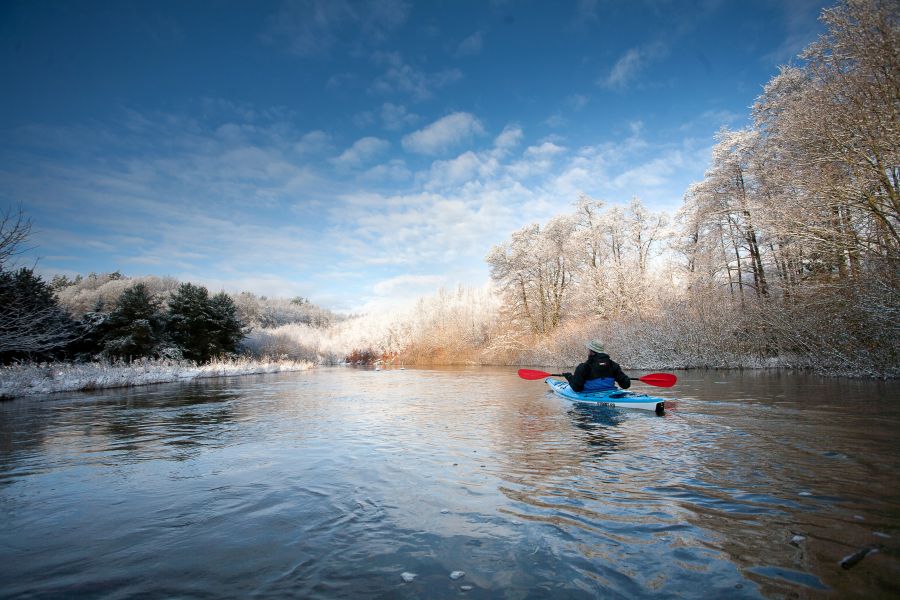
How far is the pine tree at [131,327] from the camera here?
3044cm

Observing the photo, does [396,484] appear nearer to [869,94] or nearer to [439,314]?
[869,94]

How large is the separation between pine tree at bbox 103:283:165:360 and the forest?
10cm

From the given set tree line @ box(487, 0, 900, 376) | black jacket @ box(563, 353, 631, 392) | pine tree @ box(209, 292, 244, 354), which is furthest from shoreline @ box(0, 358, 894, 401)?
pine tree @ box(209, 292, 244, 354)

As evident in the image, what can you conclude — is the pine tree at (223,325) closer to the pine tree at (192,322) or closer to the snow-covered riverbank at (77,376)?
the pine tree at (192,322)

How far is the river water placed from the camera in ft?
9.32

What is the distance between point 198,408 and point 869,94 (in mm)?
19848

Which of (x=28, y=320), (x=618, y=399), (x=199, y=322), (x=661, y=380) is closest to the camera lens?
(x=618, y=399)

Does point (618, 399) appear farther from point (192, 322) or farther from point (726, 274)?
point (192, 322)

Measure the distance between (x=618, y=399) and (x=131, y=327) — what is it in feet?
108

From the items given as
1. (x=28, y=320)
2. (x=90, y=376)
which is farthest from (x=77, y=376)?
(x=28, y=320)

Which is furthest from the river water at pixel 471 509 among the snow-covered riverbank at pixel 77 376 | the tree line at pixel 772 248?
the snow-covered riverbank at pixel 77 376

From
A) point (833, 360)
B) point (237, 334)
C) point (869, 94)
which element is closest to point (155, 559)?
point (869, 94)

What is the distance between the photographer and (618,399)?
987 cm

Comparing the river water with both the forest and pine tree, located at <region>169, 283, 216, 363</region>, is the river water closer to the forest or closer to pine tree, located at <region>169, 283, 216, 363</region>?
the forest
